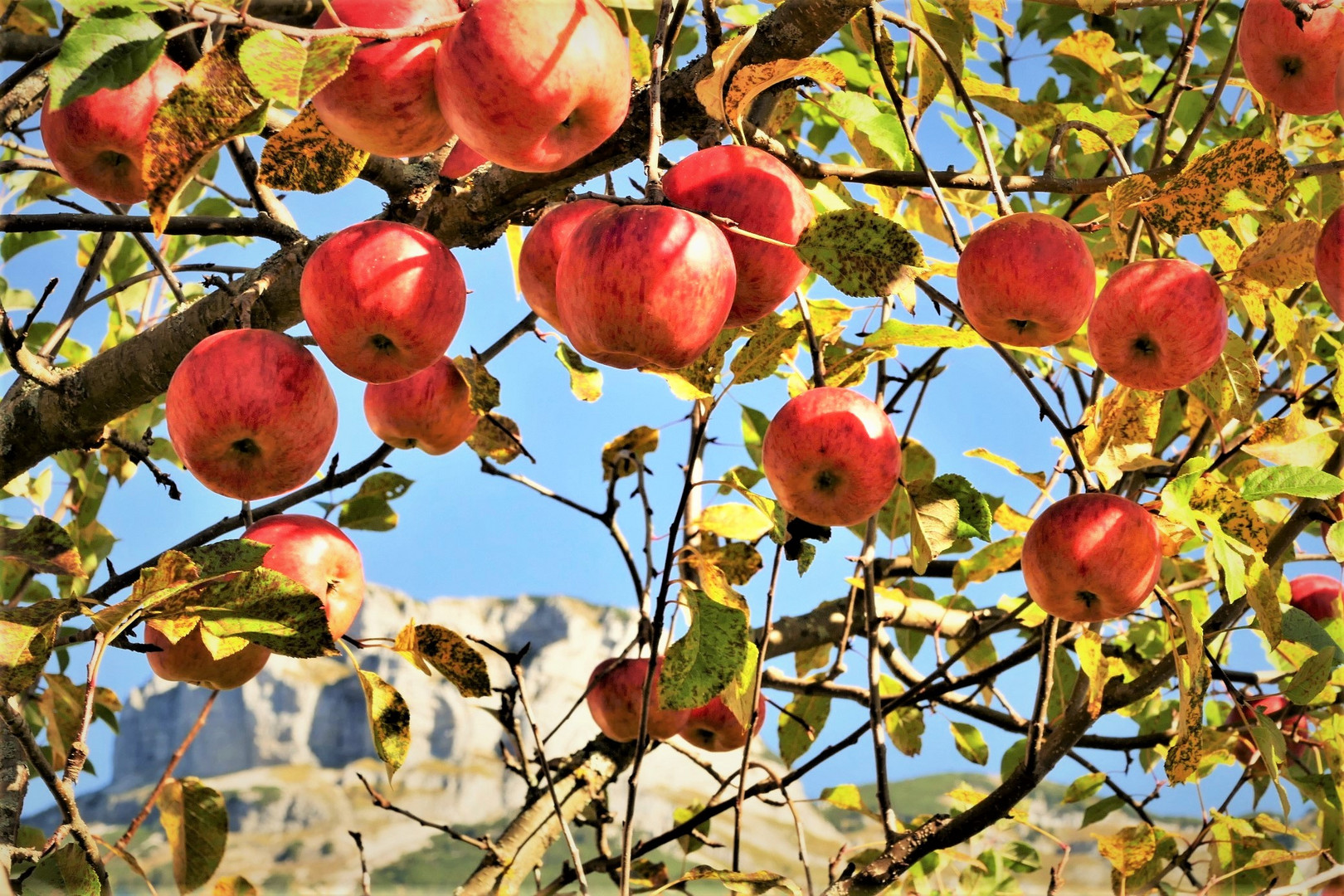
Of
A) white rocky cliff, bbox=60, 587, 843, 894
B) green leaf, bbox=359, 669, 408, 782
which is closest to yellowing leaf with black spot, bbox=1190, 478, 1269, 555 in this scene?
green leaf, bbox=359, 669, 408, 782

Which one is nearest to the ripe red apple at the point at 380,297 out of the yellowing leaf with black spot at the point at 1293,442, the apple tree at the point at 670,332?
the apple tree at the point at 670,332

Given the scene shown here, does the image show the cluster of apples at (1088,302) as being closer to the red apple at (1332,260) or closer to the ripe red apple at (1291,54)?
the red apple at (1332,260)

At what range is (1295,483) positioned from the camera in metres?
0.85

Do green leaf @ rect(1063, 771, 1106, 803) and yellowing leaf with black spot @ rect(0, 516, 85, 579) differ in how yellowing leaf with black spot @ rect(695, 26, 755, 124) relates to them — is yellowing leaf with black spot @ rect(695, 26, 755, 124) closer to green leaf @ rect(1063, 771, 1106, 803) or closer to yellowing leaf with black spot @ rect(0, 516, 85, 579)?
yellowing leaf with black spot @ rect(0, 516, 85, 579)

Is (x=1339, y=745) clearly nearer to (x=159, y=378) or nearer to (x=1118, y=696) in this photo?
(x=1118, y=696)

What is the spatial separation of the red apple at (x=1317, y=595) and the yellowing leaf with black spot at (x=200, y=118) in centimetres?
186

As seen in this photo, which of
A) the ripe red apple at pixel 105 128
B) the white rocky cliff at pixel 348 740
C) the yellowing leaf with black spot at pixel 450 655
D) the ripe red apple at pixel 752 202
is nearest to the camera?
the ripe red apple at pixel 752 202

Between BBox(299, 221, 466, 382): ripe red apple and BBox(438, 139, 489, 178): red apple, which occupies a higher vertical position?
BBox(438, 139, 489, 178): red apple

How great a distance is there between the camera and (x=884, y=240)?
699mm

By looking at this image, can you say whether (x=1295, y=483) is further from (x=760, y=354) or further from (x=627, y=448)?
(x=627, y=448)

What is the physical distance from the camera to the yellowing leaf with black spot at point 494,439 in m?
1.41

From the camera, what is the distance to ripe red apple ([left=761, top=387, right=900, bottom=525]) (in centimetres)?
95

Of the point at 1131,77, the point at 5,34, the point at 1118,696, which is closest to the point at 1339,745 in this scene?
the point at 1118,696

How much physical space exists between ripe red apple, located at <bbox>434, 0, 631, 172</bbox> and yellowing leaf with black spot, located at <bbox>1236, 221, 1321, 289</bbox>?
0.61 m
